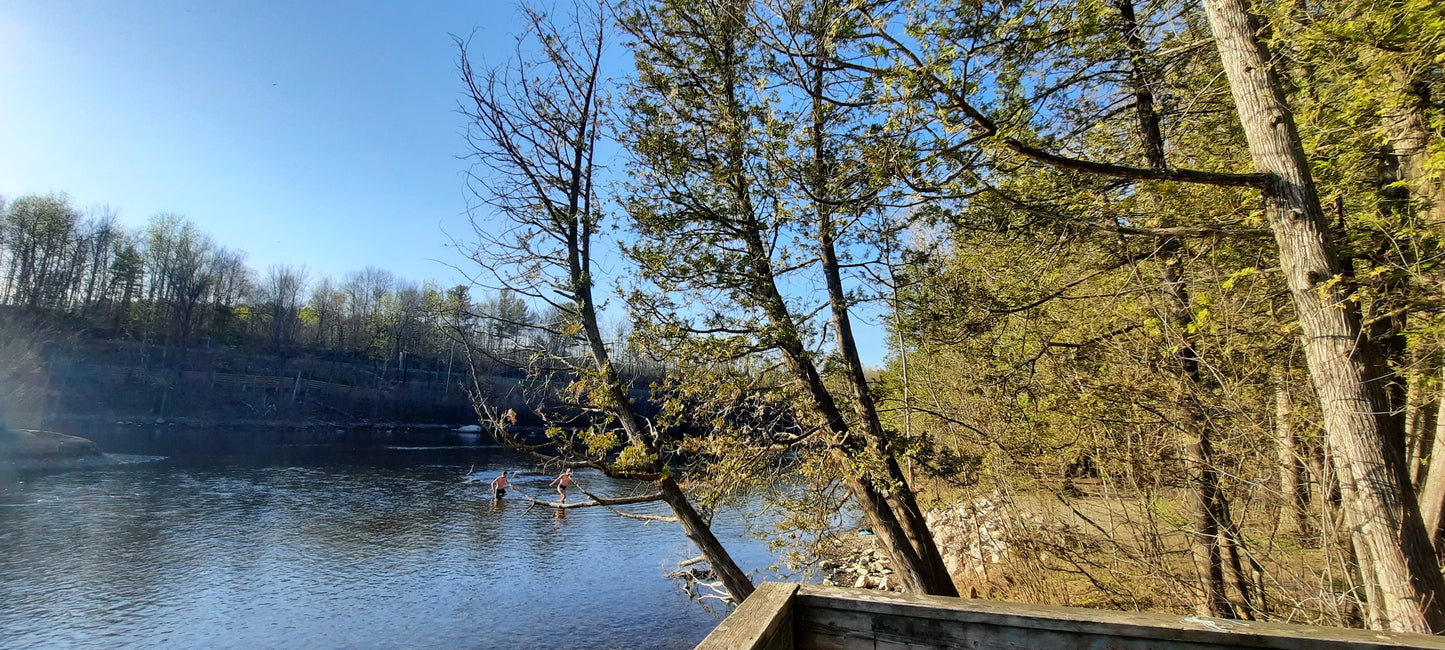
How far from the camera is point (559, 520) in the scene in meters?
23.8

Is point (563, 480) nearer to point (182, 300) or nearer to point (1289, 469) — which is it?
point (1289, 469)

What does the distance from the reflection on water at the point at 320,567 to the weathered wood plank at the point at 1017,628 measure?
424 inches

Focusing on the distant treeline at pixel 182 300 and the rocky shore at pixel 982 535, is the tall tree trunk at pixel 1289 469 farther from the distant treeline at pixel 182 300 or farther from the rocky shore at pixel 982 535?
the distant treeline at pixel 182 300

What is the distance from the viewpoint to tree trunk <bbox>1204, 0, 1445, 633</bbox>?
3.28m

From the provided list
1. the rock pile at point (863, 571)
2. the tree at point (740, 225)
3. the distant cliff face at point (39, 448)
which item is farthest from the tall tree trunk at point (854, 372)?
the distant cliff face at point (39, 448)

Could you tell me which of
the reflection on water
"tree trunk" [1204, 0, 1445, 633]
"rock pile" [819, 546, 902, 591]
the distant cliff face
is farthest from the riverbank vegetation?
the distant cliff face

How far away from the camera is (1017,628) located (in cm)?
214

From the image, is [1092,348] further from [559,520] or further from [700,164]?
[559,520]

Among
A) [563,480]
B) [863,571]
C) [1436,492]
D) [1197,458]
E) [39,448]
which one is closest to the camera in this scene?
[1436,492]

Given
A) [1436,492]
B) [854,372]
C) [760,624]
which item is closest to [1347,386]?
[1436,492]

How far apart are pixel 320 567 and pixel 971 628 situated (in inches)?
736

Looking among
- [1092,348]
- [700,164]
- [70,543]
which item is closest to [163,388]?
[70,543]

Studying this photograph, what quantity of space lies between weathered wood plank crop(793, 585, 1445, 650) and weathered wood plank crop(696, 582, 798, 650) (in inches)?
3.6

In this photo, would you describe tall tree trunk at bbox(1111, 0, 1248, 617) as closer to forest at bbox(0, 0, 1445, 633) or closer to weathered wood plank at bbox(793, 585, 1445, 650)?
forest at bbox(0, 0, 1445, 633)
